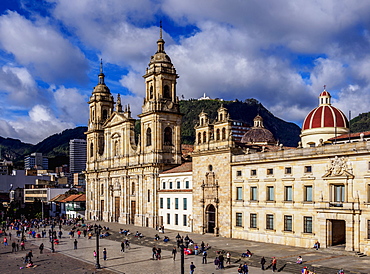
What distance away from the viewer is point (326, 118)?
57719mm

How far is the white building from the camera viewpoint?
203 feet

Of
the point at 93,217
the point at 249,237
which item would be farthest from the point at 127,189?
the point at 249,237

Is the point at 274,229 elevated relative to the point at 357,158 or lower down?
lower down

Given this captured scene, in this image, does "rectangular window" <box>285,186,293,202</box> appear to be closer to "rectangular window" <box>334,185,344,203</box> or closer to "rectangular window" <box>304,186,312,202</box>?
"rectangular window" <box>304,186,312,202</box>

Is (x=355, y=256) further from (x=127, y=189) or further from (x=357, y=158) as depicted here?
(x=127, y=189)

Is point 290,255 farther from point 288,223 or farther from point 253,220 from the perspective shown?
point 253,220

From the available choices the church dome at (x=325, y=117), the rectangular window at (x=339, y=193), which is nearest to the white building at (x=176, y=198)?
the church dome at (x=325, y=117)

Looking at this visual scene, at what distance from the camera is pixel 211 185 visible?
56500mm

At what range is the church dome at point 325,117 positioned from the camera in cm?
5750

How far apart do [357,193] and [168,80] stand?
4146cm

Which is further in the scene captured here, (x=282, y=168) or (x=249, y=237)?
(x=249, y=237)

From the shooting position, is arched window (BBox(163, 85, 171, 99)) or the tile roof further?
arched window (BBox(163, 85, 171, 99))

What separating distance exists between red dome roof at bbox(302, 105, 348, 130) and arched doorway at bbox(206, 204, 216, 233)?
1758 centimetres

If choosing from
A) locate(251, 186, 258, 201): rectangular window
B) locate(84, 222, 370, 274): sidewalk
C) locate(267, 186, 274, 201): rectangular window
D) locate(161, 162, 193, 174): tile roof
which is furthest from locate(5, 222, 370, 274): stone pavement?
locate(161, 162, 193, 174): tile roof
